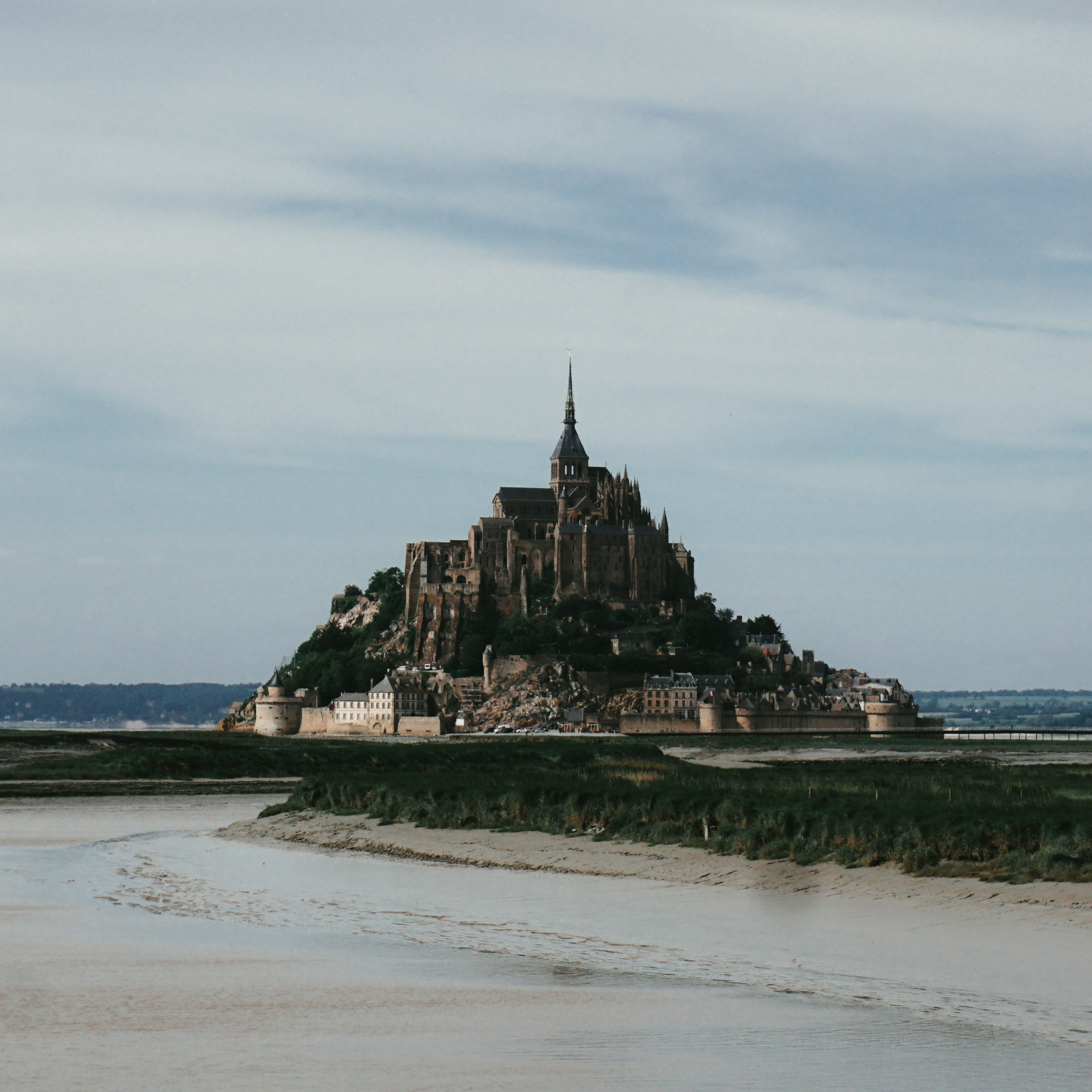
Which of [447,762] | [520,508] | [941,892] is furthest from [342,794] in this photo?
[520,508]

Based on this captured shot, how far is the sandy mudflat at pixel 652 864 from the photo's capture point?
17.3m

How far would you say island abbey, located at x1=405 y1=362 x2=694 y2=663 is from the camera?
401 feet

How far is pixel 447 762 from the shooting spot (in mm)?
64875

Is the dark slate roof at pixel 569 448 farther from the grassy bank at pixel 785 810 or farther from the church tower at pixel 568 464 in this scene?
the grassy bank at pixel 785 810

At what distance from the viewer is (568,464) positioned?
13462 cm

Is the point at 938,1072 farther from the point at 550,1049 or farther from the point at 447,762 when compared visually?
the point at 447,762

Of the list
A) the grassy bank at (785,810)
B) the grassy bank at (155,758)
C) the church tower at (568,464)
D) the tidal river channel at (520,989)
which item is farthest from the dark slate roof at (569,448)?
the tidal river channel at (520,989)

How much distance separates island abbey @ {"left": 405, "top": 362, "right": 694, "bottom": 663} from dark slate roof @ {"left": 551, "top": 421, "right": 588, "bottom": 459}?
5.72 meters

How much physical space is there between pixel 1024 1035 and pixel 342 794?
23220 millimetres

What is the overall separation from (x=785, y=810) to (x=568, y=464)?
367 ft

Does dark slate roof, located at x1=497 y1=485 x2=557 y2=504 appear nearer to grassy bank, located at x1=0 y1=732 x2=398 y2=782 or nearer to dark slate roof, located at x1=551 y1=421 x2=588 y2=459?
dark slate roof, located at x1=551 y1=421 x2=588 y2=459

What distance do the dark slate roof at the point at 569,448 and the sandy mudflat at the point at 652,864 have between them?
10326cm

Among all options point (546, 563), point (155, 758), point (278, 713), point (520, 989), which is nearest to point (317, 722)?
point (278, 713)

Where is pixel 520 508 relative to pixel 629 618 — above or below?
above
